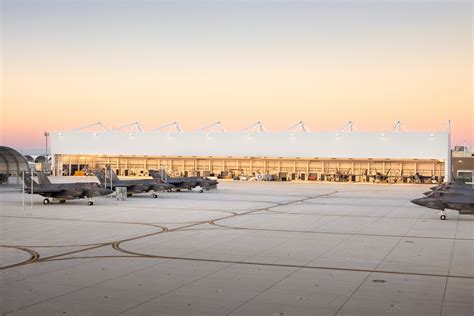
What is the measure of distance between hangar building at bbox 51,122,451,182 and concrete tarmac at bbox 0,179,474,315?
59.3m

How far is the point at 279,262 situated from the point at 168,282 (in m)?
4.95

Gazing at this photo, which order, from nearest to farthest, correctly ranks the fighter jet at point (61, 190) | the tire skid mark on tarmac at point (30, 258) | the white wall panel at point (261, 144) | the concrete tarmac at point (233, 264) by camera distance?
the concrete tarmac at point (233, 264), the tire skid mark on tarmac at point (30, 258), the fighter jet at point (61, 190), the white wall panel at point (261, 144)

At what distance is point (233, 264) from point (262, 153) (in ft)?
271

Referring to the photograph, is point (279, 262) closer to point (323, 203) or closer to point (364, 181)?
point (323, 203)

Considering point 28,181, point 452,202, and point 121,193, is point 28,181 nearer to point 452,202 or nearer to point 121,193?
point 121,193

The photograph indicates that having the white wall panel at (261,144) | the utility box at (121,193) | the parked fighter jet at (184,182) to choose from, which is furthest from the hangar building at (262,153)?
the utility box at (121,193)

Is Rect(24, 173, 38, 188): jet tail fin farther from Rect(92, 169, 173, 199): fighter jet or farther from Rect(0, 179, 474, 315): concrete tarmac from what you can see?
Rect(92, 169, 173, 199): fighter jet

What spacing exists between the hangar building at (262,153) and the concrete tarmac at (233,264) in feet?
195

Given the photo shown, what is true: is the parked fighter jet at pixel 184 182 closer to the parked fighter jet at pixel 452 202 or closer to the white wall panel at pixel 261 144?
the parked fighter jet at pixel 452 202

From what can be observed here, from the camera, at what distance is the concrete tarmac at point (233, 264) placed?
1463cm

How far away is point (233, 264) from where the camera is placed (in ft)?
65.8

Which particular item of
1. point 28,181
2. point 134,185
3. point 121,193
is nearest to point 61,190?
point 28,181

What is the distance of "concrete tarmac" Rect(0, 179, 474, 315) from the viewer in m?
14.6

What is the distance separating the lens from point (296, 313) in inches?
543
